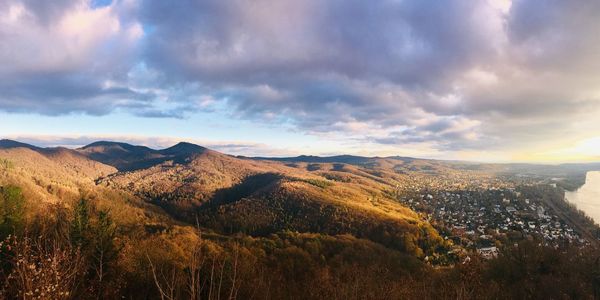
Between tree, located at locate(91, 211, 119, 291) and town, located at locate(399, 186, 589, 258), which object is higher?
tree, located at locate(91, 211, 119, 291)

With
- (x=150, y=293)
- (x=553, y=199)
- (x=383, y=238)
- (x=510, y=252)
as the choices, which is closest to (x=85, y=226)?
(x=150, y=293)

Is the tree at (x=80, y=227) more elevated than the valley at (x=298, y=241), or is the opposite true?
the tree at (x=80, y=227)

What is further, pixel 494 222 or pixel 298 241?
pixel 494 222

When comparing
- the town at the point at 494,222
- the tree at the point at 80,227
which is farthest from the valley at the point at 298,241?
the town at the point at 494,222

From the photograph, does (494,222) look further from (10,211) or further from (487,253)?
(10,211)

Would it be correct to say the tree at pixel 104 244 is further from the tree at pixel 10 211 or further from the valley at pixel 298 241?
the tree at pixel 10 211

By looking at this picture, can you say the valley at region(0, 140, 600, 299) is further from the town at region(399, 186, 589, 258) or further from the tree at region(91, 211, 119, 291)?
the town at region(399, 186, 589, 258)

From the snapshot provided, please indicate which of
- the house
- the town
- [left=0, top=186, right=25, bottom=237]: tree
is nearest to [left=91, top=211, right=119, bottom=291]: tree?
[left=0, top=186, right=25, bottom=237]: tree

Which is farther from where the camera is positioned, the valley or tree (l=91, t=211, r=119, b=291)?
tree (l=91, t=211, r=119, b=291)

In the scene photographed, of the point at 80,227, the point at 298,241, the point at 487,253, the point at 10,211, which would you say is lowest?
the point at 487,253

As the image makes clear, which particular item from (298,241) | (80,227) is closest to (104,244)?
(80,227)

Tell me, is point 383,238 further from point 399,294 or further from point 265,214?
point 399,294
